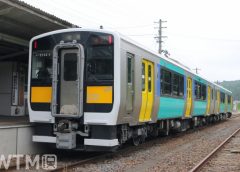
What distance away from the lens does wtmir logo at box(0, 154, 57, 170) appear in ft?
29.4

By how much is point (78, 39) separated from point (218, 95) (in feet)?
67.2

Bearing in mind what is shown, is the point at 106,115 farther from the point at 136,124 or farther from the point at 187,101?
the point at 187,101

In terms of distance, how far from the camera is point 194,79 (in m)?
19.5

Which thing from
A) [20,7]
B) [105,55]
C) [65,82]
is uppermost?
[20,7]

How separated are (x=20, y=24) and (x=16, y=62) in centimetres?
471

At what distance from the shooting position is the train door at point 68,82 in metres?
9.97

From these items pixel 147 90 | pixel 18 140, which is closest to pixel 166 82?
pixel 147 90

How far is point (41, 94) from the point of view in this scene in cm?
1043

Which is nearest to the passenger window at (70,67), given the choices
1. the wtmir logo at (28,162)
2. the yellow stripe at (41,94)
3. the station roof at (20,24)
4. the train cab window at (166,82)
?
the yellow stripe at (41,94)

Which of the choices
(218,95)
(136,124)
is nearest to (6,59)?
(136,124)

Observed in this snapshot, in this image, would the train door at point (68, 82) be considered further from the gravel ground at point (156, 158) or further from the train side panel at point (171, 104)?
the train side panel at point (171, 104)

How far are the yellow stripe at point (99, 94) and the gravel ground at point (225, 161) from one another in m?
2.68

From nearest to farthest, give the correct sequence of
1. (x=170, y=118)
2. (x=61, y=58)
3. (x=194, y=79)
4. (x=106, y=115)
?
(x=106, y=115) → (x=61, y=58) → (x=170, y=118) → (x=194, y=79)

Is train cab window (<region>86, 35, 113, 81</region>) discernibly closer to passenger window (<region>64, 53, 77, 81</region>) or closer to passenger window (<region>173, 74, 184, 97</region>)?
passenger window (<region>64, 53, 77, 81</region>)
